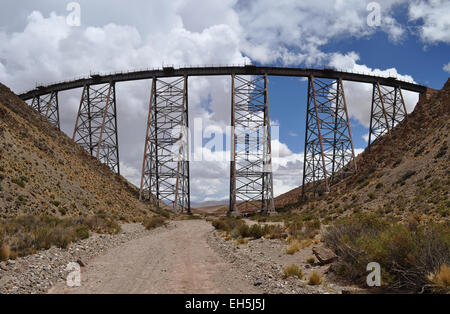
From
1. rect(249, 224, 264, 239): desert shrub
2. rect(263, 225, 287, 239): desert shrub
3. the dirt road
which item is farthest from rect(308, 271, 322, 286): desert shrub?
rect(249, 224, 264, 239): desert shrub

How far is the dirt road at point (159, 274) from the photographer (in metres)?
5.88

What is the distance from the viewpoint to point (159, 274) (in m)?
7.12

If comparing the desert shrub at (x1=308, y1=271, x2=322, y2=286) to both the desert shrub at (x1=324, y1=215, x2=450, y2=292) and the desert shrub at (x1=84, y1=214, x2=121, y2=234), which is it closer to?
the desert shrub at (x1=324, y1=215, x2=450, y2=292)

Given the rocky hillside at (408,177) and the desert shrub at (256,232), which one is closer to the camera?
the desert shrub at (256,232)

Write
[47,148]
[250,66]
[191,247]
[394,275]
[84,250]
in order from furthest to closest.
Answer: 1. [250,66]
2. [47,148]
3. [191,247]
4. [84,250]
5. [394,275]

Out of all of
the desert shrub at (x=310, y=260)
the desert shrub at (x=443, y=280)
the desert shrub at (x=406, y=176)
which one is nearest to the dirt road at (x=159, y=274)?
the desert shrub at (x=310, y=260)

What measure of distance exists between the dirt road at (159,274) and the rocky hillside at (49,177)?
793cm

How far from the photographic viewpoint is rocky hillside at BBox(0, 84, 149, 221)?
15.4 meters

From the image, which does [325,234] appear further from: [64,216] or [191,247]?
[64,216]

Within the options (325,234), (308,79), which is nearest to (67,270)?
(325,234)

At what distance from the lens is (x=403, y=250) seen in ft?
18.5

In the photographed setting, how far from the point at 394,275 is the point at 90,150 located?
113 feet

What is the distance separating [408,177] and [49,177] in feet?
79.9

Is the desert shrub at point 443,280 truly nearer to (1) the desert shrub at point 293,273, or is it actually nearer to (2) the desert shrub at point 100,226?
(1) the desert shrub at point 293,273
